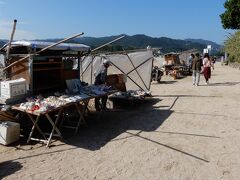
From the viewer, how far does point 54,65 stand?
1082cm

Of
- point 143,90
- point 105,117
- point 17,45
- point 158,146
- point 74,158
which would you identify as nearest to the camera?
point 74,158

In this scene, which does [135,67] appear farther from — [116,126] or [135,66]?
[116,126]

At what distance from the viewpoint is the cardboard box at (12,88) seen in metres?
8.76

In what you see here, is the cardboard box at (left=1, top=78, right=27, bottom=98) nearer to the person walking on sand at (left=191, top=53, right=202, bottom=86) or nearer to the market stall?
the market stall

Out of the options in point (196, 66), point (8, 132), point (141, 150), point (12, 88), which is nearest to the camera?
point (141, 150)

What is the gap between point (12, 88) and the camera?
8.83 meters

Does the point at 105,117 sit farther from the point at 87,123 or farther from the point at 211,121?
the point at 211,121

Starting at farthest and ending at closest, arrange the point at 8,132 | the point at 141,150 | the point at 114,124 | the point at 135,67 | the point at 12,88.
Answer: the point at 135,67, the point at 114,124, the point at 12,88, the point at 8,132, the point at 141,150

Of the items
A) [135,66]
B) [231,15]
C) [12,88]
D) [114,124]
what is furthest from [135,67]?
[231,15]

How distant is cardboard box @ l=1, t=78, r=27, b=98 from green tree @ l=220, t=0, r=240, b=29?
96.3ft

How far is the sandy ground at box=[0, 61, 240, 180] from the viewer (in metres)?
6.87

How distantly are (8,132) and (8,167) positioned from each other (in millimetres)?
1480

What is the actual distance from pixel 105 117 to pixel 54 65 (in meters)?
2.45

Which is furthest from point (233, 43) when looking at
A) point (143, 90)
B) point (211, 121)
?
point (211, 121)
